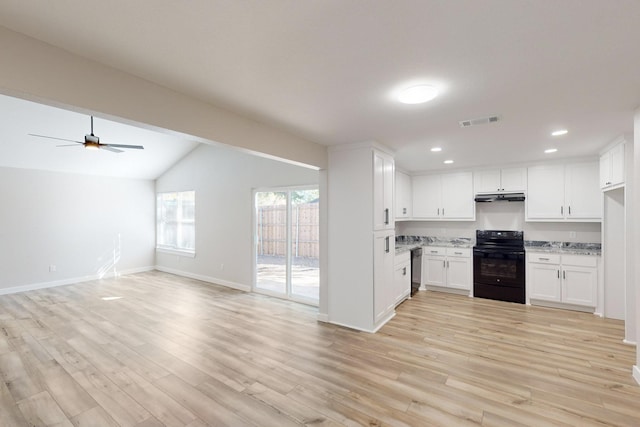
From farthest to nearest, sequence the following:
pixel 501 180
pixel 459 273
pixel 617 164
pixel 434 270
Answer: pixel 434 270
pixel 459 273
pixel 501 180
pixel 617 164

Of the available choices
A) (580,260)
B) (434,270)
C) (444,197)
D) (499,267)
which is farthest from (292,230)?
(580,260)

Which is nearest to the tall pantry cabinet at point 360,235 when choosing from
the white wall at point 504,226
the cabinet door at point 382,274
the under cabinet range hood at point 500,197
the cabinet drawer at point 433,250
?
the cabinet door at point 382,274

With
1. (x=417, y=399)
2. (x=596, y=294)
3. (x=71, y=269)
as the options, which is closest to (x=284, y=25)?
(x=417, y=399)

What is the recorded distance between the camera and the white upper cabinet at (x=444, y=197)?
18.4ft

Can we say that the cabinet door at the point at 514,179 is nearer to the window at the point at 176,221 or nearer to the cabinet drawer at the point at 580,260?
the cabinet drawer at the point at 580,260

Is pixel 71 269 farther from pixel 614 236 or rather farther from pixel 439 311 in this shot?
pixel 614 236

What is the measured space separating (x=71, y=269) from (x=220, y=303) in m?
4.09

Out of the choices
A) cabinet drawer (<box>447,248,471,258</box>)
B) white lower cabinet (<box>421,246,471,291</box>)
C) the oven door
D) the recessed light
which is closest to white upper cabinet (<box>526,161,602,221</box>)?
the oven door

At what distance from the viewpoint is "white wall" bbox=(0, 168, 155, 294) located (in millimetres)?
5562

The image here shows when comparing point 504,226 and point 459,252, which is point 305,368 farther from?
point 504,226

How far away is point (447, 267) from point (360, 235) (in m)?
2.70

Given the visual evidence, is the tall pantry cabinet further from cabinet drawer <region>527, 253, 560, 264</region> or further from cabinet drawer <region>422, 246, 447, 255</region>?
cabinet drawer <region>527, 253, 560, 264</region>

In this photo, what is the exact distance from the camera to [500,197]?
523 centimetres

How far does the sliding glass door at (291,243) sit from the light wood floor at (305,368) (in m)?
0.64
